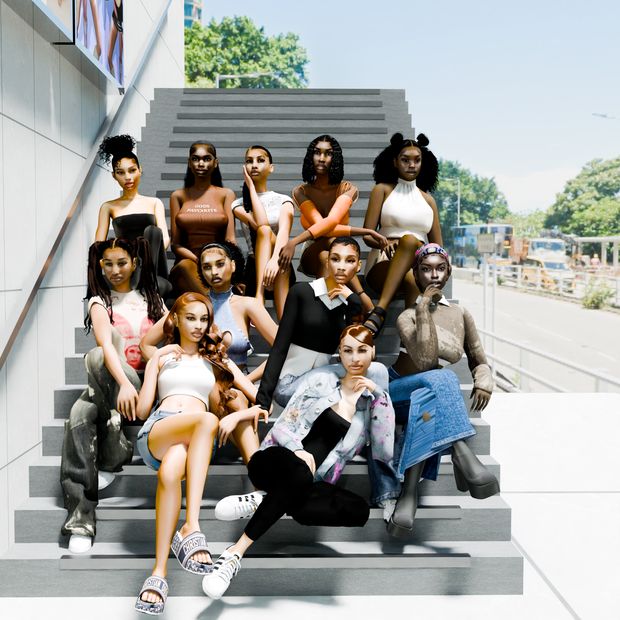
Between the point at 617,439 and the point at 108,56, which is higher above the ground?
the point at 108,56

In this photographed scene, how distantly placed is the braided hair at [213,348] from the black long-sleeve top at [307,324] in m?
0.20

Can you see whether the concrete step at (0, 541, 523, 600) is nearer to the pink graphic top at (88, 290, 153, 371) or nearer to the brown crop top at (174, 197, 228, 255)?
the pink graphic top at (88, 290, 153, 371)

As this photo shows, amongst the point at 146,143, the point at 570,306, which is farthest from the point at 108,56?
the point at 570,306

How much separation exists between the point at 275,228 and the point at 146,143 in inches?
130

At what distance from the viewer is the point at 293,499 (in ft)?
11.3

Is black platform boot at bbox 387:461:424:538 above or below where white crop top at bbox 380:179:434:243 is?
below

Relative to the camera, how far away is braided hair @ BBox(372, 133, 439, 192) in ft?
16.0

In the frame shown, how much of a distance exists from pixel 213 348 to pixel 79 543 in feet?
3.68

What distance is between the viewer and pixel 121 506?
12.8 ft

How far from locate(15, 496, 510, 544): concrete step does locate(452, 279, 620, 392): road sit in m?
12.8

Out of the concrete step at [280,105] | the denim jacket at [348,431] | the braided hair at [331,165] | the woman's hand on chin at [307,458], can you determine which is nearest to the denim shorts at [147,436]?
the denim jacket at [348,431]

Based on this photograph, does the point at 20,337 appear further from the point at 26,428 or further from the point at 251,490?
the point at 251,490

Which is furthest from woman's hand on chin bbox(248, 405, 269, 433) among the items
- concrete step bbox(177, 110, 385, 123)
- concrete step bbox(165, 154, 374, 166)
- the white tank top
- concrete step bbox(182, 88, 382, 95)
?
concrete step bbox(182, 88, 382, 95)

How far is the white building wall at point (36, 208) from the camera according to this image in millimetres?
3904
